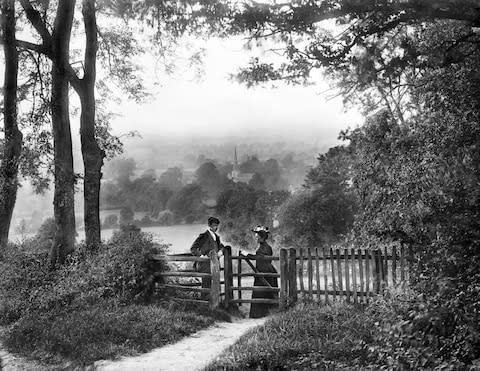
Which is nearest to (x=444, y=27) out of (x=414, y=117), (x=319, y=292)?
(x=414, y=117)

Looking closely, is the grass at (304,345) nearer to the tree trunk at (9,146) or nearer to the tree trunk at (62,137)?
the tree trunk at (62,137)

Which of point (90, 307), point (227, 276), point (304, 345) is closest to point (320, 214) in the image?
point (227, 276)

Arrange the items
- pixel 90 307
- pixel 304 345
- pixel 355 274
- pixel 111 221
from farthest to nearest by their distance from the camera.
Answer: pixel 111 221 < pixel 355 274 < pixel 90 307 < pixel 304 345

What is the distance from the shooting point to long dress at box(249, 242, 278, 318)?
11992mm

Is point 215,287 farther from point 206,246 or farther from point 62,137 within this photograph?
point 62,137

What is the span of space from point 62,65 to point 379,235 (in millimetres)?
10028

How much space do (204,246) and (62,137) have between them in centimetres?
551

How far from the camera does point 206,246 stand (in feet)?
41.6

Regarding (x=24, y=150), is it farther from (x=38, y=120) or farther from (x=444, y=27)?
(x=444, y=27)

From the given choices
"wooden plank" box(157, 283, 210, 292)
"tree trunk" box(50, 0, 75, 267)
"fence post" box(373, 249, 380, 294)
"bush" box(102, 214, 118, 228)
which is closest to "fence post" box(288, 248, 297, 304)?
"fence post" box(373, 249, 380, 294)

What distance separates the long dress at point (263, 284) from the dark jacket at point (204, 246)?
1.01m

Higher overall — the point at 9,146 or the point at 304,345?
the point at 9,146

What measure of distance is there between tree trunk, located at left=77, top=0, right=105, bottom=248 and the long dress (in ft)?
16.7

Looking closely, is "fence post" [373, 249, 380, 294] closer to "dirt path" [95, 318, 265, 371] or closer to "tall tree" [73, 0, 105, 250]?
"dirt path" [95, 318, 265, 371]
